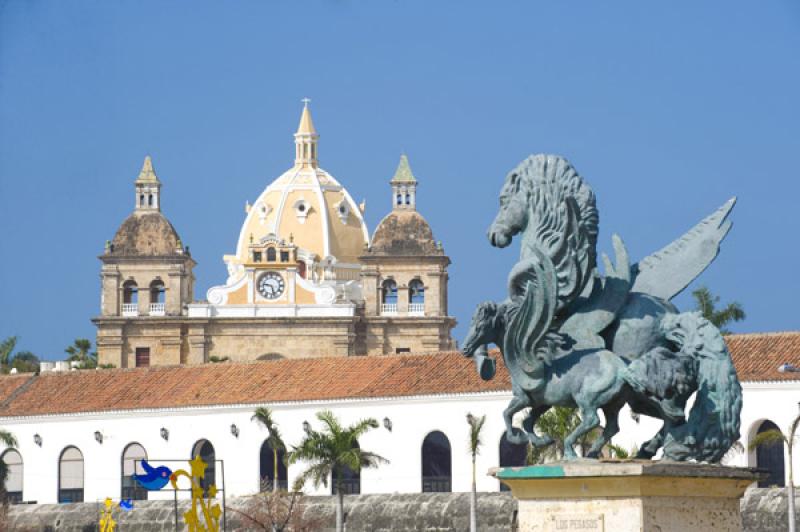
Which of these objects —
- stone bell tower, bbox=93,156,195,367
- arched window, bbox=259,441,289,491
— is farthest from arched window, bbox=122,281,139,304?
arched window, bbox=259,441,289,491

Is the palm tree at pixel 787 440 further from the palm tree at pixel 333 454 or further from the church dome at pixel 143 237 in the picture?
the church dome at pixel 143 237

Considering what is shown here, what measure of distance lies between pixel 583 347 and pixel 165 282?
94.8 metres

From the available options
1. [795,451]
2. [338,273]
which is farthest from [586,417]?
[338,273]

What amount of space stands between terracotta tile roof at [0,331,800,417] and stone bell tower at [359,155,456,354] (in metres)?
41.7

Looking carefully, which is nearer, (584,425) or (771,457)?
(584,425)

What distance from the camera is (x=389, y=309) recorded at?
106625 millimetres

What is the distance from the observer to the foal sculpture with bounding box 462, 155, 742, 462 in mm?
12500

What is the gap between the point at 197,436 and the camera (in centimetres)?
5703

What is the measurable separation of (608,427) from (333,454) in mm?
36805

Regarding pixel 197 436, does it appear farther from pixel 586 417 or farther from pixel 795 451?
pixel 586 417

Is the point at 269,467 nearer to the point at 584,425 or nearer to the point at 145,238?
the point at 584,425

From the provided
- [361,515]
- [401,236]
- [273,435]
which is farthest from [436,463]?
[401,236]

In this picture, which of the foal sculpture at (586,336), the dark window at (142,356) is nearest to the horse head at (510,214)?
the foal sculpture at (586,336)

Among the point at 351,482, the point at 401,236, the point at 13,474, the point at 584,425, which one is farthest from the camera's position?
the point at 401,236
